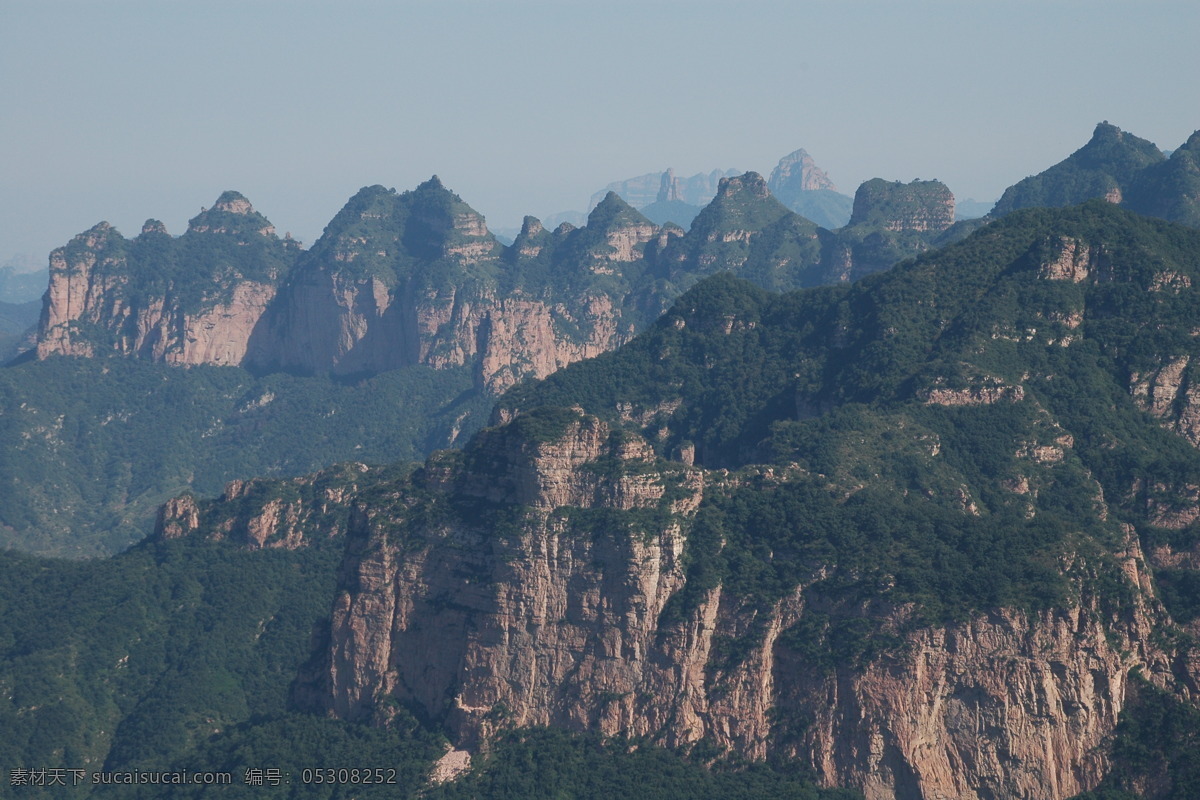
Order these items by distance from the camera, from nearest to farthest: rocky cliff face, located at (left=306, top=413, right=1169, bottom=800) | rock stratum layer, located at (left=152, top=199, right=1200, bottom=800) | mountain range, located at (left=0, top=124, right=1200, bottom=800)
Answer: rocky cliff face, located at (left=306, top=413, right=1169, bottom=800) < rock stratum layer, located at (left=152, top=199, right=1200, bottom=800) < mountain range, located at (left=0, top=124, right=1200, bottom=800)

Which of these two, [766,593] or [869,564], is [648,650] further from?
[869,564]

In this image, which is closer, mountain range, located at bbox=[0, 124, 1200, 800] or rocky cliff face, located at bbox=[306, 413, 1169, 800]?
rocky cliff face, located at bbox=[306, 413, 1169, 800]

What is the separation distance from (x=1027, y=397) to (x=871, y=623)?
3684 centimetres

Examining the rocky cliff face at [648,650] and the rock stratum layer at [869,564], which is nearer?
the rocky cliff face at [648,650]

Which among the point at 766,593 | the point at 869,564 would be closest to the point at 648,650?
the point at 766,593

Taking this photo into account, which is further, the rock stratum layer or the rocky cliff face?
the rock stratum layer

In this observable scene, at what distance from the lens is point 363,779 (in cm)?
9425

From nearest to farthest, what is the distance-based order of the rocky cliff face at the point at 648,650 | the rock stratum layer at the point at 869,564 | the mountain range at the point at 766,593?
the rocky cliff face at the point at 648,650
the rock stratum layer at the point at 869,564
the mountain range at the point at 766,593

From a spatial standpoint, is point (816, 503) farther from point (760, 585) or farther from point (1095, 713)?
point (1095, 713)

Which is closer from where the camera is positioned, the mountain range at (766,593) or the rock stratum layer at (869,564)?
the rock stratum layer at (869,564)

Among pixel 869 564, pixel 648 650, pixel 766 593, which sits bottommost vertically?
pixel 648 650

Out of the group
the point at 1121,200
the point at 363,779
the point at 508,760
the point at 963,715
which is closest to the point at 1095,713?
the point at 963,715

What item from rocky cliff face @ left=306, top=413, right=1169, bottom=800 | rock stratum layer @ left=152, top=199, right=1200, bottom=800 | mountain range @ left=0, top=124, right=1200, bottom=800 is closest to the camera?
rocky cliff face @ left=306, top=413, right=1169, bottom=800

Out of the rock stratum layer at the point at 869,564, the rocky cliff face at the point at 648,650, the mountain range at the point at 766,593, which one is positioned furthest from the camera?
the mountain range at the point at 766,593
